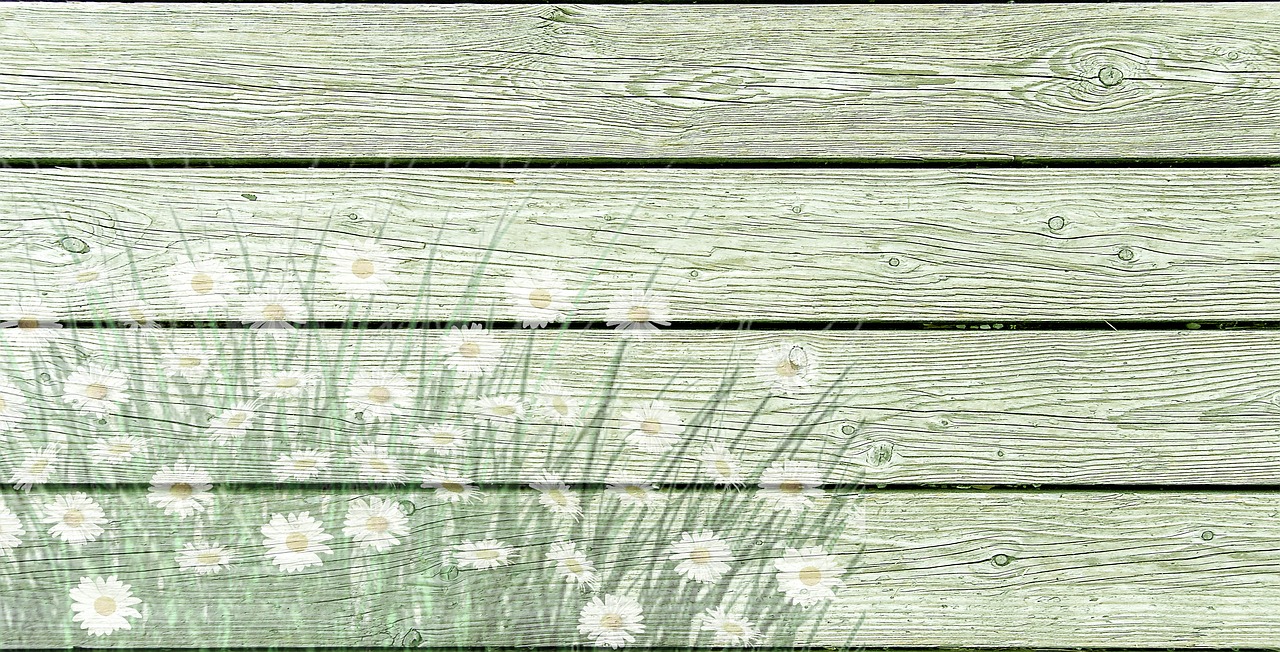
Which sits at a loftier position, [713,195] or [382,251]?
[382,251]

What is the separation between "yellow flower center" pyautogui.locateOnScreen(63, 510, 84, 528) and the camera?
0.99m

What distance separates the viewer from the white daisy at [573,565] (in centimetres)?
100

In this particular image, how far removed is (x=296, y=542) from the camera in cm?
100

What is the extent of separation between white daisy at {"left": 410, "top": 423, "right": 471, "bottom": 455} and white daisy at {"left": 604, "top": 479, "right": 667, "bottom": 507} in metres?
0.20


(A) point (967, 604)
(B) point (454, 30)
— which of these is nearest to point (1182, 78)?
(A) point (967, 604)

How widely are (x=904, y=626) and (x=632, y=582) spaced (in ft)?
1.17

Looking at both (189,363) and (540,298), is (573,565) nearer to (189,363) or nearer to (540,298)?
(540,298)

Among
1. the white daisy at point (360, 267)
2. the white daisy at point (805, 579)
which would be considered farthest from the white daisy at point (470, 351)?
the white daisy at point (805, 579)

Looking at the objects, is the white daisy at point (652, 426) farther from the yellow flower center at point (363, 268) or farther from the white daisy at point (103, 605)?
the white daisy at point (103, 605)

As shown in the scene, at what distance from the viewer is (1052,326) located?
3.34 feet

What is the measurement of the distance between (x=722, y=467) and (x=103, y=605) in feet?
2.65

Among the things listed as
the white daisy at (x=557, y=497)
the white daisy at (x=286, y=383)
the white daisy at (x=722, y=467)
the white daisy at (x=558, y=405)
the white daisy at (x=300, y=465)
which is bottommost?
the white daisy at (x=722, y=467)

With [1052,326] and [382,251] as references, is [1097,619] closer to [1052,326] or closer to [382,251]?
[1052,326]

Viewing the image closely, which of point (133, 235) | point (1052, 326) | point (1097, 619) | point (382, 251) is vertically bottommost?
point (1097, 619)
